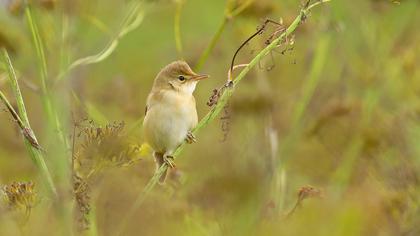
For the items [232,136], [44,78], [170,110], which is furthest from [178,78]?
[44,78]

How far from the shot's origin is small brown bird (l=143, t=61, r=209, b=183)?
365cm

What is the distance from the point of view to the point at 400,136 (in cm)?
488

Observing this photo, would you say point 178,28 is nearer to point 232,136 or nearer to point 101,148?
point 232,136

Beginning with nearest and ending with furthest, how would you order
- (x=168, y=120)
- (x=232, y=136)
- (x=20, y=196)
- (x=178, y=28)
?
(x=20, y=196) < (x=168, y=120) < (x=178, y=28) < (x=232, y=136)

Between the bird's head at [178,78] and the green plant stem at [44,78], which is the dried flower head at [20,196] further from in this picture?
the bird's head at [178,78]

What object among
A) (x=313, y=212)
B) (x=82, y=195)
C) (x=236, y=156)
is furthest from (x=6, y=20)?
(x=313, y=212)

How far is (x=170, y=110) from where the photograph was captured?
3.70 meters

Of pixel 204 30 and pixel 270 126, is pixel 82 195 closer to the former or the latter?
pixel 270 126

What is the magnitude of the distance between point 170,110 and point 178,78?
13 cm

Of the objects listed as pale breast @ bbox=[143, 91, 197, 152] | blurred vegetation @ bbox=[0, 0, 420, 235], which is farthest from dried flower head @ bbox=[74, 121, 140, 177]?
pale breast @ bbox=[143, 91, 197, 152]

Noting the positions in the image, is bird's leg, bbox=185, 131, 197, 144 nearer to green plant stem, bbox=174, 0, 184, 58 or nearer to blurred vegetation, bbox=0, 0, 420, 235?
blurred vegetation, bbox=0, 0, 420, 235

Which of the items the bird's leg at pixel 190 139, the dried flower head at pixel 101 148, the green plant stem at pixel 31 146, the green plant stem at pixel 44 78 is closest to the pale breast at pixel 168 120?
the bird's leg at pixel 190 139

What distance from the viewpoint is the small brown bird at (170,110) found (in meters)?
3.65

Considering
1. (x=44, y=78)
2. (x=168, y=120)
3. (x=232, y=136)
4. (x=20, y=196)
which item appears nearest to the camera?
(x=20, y=196)
